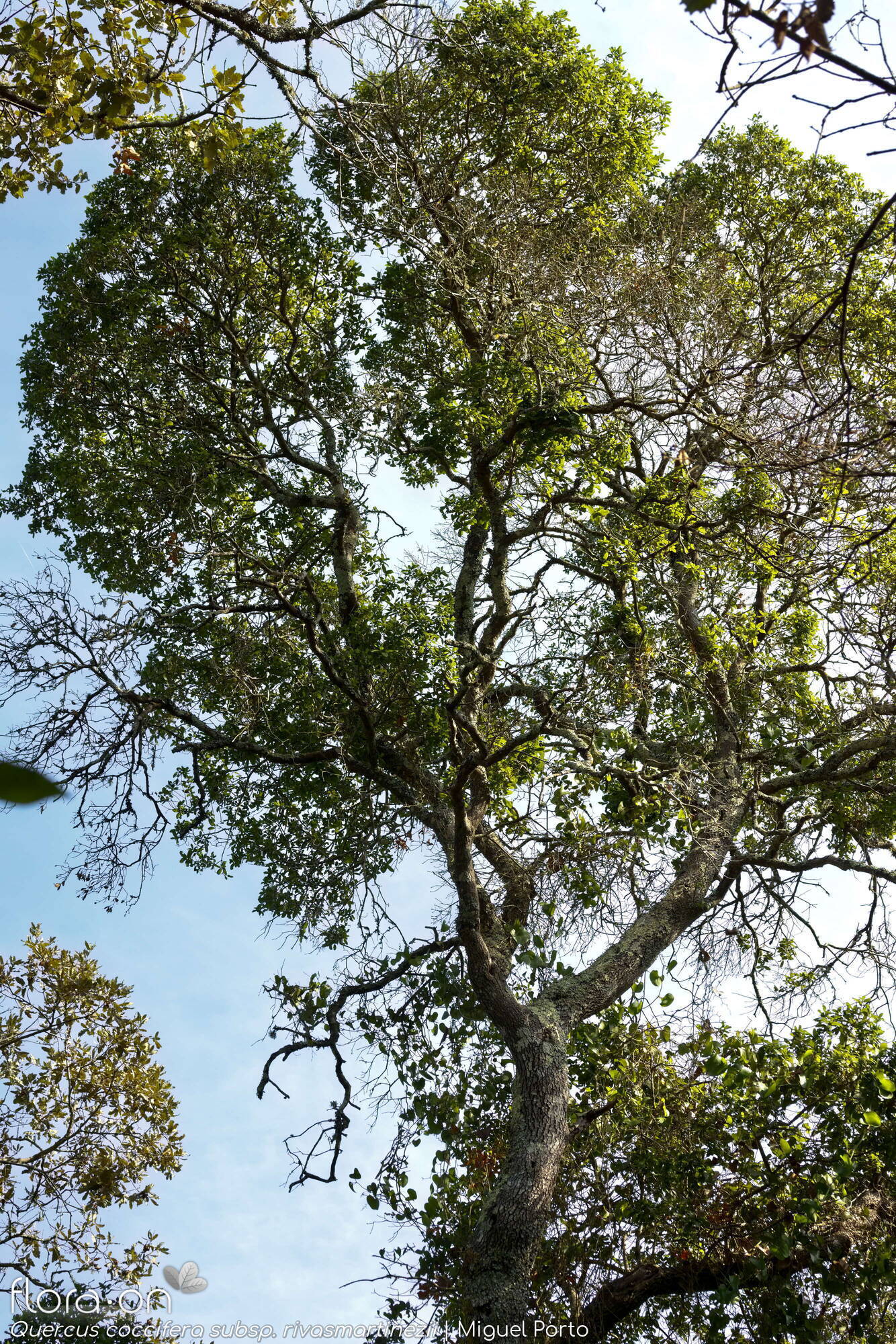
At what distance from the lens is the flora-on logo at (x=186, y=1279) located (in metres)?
7.36

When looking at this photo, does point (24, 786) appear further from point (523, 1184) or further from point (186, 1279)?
point (186, 1279)

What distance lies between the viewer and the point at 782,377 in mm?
4375

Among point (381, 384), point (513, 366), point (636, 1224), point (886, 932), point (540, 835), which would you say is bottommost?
point (636, 1224)

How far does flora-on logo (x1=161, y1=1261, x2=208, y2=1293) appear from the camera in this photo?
736 centimetres

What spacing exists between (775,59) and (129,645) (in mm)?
6285

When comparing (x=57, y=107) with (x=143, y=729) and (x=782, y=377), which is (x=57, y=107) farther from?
(x=143, y=729)

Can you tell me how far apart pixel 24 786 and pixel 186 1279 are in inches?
322

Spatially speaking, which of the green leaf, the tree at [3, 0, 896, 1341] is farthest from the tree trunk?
the green leaf

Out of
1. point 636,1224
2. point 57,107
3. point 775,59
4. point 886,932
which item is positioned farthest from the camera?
point 886,932

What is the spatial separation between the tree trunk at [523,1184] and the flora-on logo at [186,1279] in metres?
2.44

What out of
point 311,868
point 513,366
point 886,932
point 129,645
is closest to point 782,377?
point 513,366

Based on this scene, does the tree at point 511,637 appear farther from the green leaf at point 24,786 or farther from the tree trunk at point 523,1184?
the green leaf at point 24,786

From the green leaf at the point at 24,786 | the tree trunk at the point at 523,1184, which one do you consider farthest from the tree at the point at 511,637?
the green leaf at the point at 24,786

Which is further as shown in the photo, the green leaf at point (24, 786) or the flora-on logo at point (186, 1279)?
the flora-on logo at point (186, 1279)
